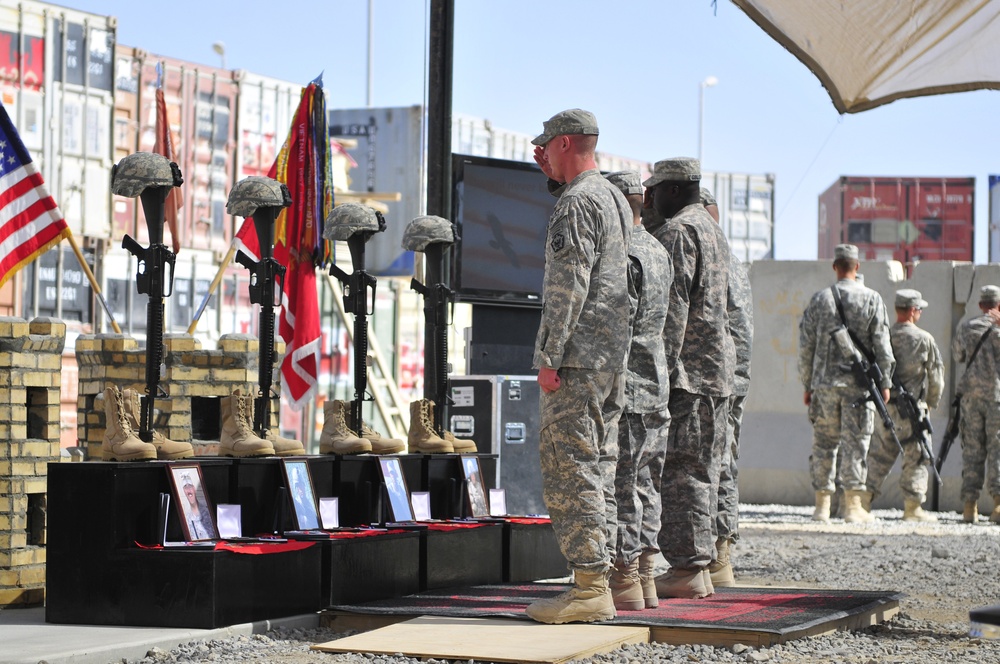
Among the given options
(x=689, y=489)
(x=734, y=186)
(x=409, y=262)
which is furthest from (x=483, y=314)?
(x=734, y=186)

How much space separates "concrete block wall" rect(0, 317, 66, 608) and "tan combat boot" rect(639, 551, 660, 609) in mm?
2830

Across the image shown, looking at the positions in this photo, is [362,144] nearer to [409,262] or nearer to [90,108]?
[409,262]

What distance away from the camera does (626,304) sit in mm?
6473

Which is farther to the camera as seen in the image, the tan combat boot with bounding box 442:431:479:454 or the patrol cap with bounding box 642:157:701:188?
the tan combat boot with bounding box 442:431:479:454

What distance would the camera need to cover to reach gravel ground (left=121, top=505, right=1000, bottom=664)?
5.95 metres

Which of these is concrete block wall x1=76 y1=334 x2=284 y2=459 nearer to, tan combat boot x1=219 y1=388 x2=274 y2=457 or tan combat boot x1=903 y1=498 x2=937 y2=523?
tan combat boot x1=219 y1=388 x2=274 y2=457

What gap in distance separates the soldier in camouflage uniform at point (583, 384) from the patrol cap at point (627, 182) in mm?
849

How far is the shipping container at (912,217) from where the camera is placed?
25.6 m

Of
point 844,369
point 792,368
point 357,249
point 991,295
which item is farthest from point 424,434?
point 792,368

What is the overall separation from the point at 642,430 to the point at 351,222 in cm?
240

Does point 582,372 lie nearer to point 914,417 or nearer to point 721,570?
point 721,570

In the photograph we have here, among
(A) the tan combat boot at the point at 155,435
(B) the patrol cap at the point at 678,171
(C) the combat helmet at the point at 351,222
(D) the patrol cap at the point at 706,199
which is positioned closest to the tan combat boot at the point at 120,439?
(A) the tan combat boot at the point at 155,435

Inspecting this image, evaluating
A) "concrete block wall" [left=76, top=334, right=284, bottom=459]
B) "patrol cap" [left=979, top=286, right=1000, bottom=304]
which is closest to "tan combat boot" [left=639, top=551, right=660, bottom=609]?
"concrete block wall" [left=76, top=334, right=284, bottom=459]

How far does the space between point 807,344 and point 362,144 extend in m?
14.4
